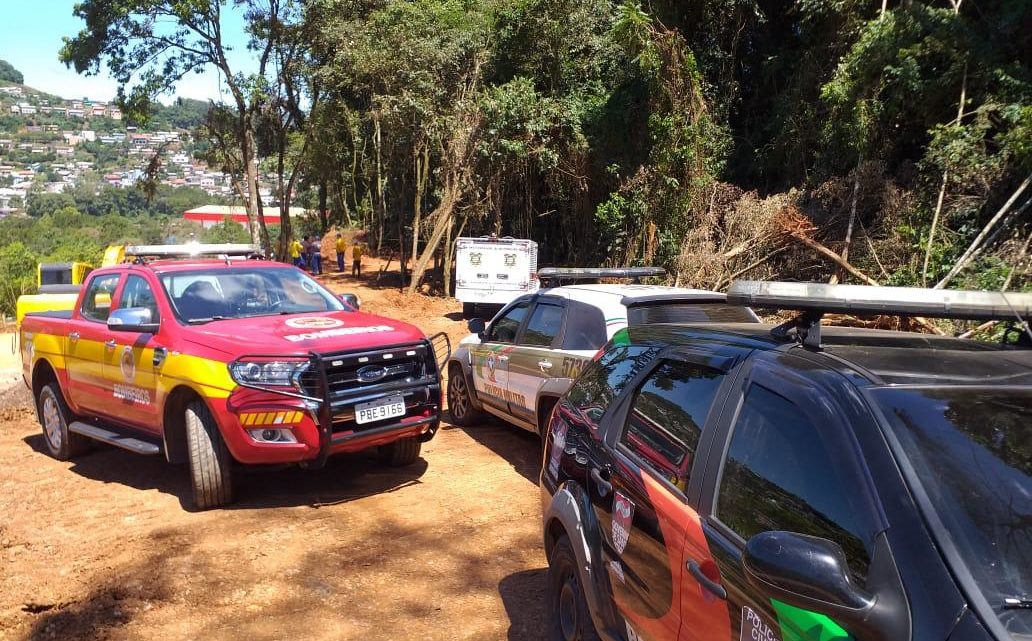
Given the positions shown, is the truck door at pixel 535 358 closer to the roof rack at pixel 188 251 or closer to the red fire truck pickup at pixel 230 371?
the red fire truck pickup at pixel 230 371

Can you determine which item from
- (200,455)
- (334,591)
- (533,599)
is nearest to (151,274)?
(200,455)

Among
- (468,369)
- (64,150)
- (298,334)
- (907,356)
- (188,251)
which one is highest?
(64,150)

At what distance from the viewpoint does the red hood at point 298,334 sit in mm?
5875

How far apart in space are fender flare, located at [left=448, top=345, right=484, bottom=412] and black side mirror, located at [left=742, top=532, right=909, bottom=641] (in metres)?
6.65

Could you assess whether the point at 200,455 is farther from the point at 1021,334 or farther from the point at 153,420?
the point at 1021,334

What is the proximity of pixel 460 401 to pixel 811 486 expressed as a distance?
7.03 m

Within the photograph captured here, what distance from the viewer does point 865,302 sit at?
2.45m

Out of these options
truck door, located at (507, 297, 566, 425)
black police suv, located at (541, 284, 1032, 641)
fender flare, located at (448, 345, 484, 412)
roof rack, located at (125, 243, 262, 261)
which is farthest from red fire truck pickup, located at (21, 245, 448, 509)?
black police suv, located at (541, 284, 1032, 641)

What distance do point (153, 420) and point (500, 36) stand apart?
16.9 meters

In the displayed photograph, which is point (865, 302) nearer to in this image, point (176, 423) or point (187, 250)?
point (176, 423)

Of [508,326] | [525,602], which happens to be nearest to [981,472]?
[525,602]

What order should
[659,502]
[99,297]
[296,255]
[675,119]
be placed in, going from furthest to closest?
[296,255] → [675,119] → [99,297] → [659,502]

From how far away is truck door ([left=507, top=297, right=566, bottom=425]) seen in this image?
6.92 m

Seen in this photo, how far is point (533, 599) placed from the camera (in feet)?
15.3
